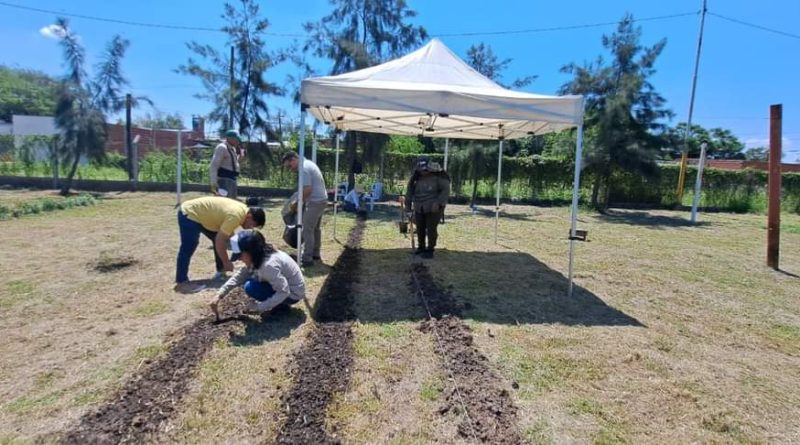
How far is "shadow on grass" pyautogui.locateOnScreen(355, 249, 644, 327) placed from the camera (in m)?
4.14

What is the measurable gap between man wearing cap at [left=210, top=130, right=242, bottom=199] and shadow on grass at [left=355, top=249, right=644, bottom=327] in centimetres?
224

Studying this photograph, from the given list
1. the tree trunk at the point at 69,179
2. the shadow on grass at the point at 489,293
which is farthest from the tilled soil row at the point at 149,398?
the tree trunk at the point at 69,179

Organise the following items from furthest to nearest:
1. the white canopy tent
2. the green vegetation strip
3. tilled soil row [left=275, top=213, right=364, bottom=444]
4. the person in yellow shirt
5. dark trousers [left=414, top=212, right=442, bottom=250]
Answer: the green vegetation strip
dark trousers [left=414, top=212, right=442, bottom=250]
the white canopy tent
the person in yellow shirt
tilled soil row [left=275, top=213, right=364, bottom=444]

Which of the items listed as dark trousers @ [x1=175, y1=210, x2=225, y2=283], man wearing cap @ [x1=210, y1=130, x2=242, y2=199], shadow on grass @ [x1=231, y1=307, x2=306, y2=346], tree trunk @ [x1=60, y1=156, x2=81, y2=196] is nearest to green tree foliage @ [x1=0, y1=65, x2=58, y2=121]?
tree trunk @ [x1=60, y1=156, x2=81, y2=196]

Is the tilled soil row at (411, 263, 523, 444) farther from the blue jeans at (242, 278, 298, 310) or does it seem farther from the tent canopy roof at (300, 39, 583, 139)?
the tent canopy roof at (300, 39, 583, 139)

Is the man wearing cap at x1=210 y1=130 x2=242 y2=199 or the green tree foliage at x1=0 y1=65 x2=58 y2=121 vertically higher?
the green tree foliage at x1=0 y1=65 x2=58 y2=121

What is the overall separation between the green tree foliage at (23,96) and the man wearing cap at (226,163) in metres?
46.2

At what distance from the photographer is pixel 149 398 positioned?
97.5 inches

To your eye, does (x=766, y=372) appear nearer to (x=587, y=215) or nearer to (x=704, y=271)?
(x=704, y=271)

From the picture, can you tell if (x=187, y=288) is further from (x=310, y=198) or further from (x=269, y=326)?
(x=310, y=198)

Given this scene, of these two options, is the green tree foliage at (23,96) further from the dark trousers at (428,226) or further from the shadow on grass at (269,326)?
the shadow on grass at (269,326)

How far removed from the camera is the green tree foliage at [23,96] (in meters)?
40.5

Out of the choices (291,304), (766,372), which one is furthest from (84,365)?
(766,372)

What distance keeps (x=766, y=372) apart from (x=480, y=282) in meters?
2.74
